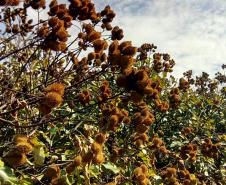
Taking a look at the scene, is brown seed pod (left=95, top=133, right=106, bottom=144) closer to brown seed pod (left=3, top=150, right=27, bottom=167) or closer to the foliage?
the foliage

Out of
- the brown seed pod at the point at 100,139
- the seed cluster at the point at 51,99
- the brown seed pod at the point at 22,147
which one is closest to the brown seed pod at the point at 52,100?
the seed cluster at the point at 51,99

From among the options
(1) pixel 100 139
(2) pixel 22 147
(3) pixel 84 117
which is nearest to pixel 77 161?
(1) pixel 100 139

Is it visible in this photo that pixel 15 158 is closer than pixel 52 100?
Yes

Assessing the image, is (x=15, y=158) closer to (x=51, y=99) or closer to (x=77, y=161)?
(x=51, y=99)

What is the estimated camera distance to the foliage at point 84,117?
2.49 metres

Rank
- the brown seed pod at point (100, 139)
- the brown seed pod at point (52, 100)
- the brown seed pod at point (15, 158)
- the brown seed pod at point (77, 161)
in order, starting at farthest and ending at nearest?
the brown seed pod at point (100, 139) < the brown seed pod at point (77, 161) < the brown seed pod at point (52, 100) < the brown seed pod at point (15, 158)

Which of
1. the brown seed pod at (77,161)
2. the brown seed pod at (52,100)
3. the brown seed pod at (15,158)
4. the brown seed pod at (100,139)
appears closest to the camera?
the brown seed pod at (15,158)

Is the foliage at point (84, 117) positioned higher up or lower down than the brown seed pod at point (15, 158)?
higher up

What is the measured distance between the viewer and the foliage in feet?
8.16

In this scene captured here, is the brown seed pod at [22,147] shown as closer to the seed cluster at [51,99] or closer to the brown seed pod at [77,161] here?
the seed cluster at [51,99]

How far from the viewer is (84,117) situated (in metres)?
4.52

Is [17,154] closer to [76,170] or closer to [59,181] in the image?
[59,181]

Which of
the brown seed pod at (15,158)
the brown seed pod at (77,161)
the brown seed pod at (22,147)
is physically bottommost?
the brown seed pod at (15,158)

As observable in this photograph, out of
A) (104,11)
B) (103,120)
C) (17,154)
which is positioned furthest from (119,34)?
(17,154)
